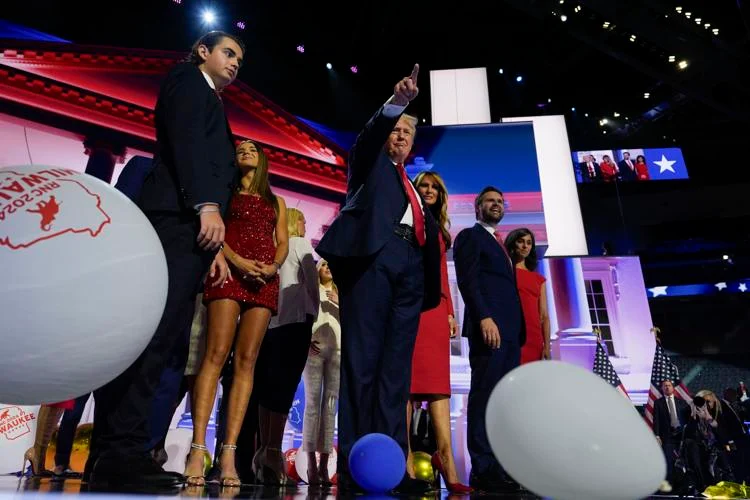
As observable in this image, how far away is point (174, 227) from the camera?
165cm

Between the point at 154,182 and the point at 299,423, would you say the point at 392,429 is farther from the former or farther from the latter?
the point at 299,423

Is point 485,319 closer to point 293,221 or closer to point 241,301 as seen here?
point 241,301

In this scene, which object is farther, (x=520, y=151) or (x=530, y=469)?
(x=520, y=151)

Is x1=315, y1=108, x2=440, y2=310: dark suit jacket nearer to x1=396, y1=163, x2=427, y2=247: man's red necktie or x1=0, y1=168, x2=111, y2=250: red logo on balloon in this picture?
x1=396, y1=163, x2=427, y2=247: man's red necktie

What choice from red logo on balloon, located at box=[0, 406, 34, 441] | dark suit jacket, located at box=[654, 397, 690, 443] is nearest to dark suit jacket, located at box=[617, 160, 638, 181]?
dark suit jacket, located at box=[654, 397, 690, 443]

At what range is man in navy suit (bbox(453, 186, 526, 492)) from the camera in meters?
2.70

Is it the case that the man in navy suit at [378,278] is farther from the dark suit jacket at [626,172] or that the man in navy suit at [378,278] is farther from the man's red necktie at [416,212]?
the dark suit jacket at [626,172]

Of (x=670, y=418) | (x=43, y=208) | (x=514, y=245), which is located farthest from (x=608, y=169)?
(x=43, y=208)

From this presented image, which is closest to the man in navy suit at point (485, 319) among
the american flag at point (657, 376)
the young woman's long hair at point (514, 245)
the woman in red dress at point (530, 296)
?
the woman in red dress at point (530, 296)

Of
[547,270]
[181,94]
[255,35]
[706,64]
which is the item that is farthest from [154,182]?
[706,64]

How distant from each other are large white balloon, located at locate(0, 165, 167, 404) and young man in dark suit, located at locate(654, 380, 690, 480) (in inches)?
270

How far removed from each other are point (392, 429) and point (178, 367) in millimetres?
1104

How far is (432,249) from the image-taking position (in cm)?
221

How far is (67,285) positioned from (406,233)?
1.26 metres
